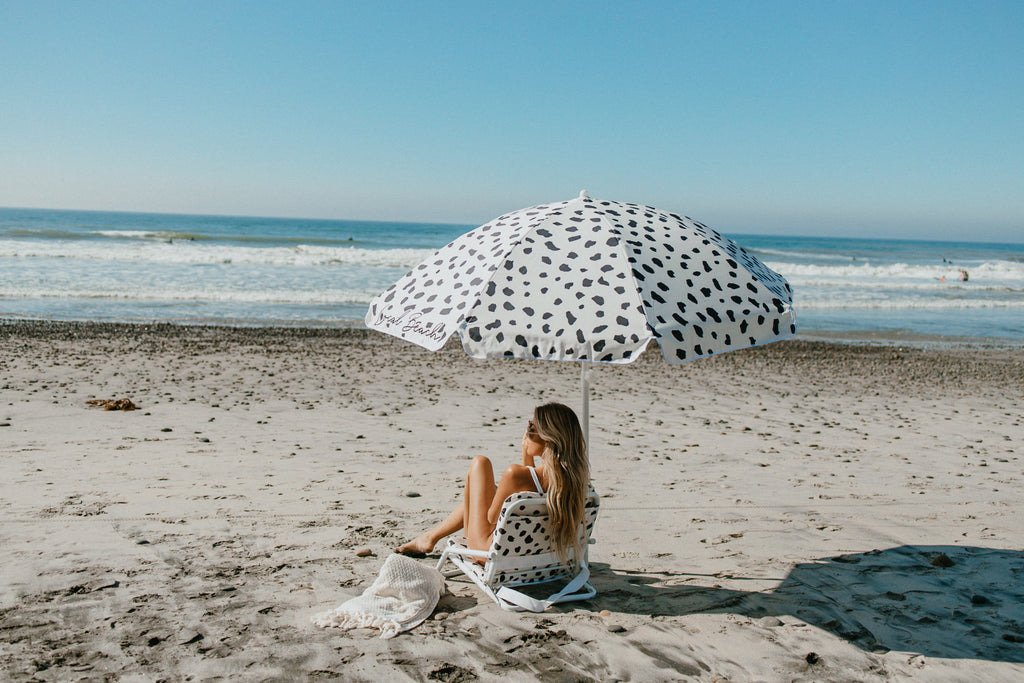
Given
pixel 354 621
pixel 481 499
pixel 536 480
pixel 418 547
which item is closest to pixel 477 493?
pixel 481 499

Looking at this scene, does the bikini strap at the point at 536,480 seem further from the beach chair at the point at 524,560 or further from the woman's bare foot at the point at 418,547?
the woman's bare foot at the point at 418,547

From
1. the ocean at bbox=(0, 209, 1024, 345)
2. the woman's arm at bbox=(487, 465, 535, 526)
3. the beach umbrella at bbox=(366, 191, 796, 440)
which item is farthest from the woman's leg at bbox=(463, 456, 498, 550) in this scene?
the ocean at bbox=(0, 209, 1024, 345)

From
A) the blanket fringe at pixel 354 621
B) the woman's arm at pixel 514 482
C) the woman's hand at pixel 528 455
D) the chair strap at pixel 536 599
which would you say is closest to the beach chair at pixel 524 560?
the chair strap at pixel 536 599

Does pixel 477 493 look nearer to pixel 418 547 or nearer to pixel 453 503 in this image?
pixel 418 547

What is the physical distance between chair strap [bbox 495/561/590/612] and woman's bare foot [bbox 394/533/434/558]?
0.75m

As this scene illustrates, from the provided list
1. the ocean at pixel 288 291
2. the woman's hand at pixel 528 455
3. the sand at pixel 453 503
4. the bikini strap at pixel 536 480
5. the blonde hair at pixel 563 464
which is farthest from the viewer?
the ocean at pixel 288 291

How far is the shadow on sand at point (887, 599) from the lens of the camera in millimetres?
3600

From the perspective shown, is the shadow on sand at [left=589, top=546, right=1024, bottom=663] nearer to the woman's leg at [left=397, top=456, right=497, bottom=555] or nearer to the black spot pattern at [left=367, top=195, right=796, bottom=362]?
the woman's leg at [left=397, top=456, right=497, bottom=555]

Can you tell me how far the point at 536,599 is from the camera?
390cm

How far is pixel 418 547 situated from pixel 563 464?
Answer: 135 centimetres

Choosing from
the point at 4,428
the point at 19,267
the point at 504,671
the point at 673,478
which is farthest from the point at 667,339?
the point at 19,267

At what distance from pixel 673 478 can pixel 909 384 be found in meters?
7.06

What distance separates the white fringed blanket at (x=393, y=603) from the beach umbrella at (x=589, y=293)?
4.17ft

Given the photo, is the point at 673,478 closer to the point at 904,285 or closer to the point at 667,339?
the point at 667,339
